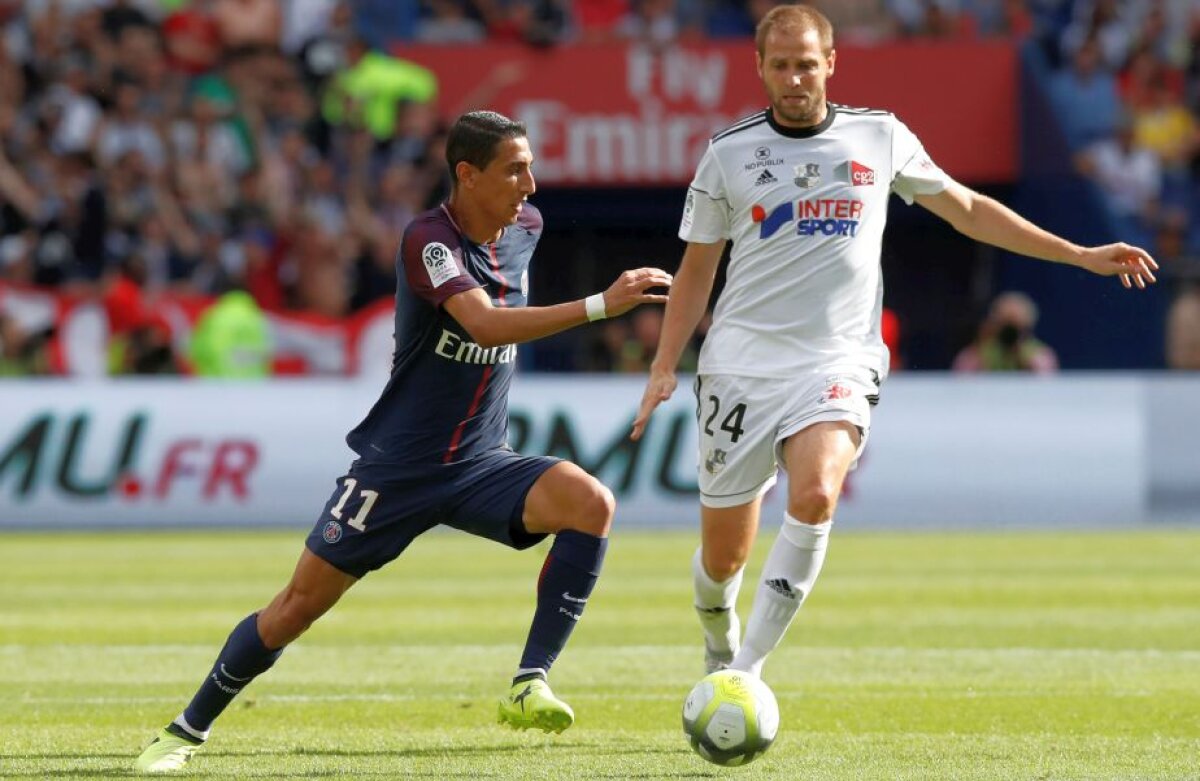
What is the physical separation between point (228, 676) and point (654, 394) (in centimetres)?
164

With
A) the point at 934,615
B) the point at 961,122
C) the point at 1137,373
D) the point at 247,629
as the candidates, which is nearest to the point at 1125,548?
the point at 934,615

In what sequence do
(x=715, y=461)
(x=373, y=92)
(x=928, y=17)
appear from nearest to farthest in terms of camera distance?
(x=715, y=461), (x=373, y=92), (x=928, y=17)

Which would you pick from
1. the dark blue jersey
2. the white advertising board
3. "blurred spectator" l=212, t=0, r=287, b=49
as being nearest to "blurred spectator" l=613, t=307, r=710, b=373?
the white advertising board

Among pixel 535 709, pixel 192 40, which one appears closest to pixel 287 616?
pixel 535 709

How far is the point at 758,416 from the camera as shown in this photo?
733cm

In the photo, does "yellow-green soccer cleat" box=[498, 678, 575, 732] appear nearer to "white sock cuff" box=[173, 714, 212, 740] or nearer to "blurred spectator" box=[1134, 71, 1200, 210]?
"white sock cuff" box=[173, 714, 212, 740]

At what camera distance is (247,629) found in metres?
7.00

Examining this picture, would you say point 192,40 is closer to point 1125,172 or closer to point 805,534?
point 1125,172

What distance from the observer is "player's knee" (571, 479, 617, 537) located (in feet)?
22.9

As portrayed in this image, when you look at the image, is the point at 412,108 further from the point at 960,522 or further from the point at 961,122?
the point at 960,522

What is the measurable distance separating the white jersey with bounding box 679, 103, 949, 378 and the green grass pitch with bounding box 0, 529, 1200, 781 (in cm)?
135

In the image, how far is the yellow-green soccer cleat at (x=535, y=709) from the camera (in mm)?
6730

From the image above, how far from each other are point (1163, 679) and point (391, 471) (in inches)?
145

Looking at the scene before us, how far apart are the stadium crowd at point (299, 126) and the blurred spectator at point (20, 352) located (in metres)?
0.02
